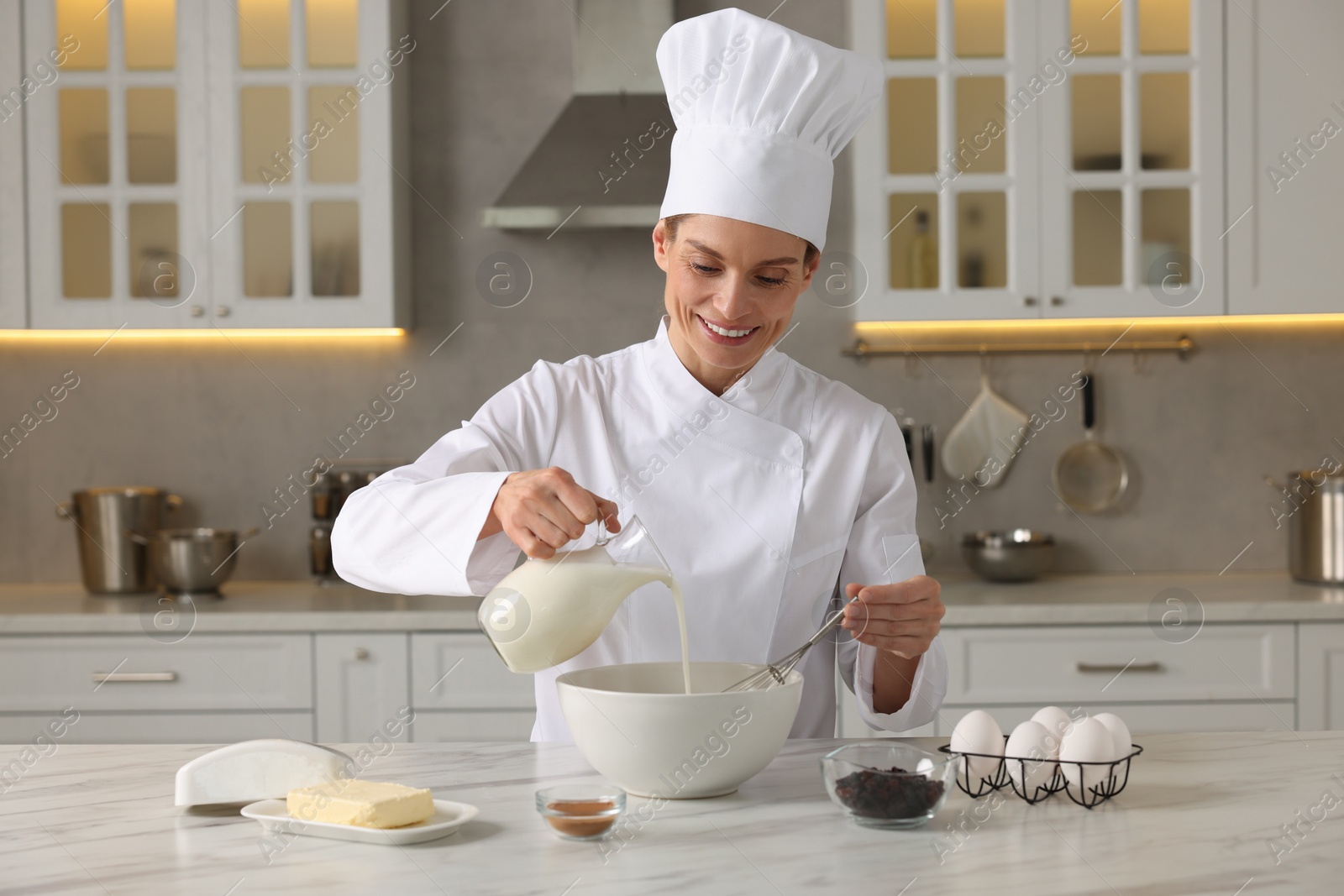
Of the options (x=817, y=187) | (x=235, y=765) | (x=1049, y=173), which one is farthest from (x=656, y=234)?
(x=1049, y=173)

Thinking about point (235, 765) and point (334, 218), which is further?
point (334, 218)

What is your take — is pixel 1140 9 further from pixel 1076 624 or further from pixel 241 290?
pixel 241 290

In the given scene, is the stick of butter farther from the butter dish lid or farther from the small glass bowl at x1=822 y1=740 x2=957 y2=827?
Result: the small glass bowl at x1=822 y1=740 x2=957 y2=827

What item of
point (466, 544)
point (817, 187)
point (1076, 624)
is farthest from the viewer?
point (1076, 624)

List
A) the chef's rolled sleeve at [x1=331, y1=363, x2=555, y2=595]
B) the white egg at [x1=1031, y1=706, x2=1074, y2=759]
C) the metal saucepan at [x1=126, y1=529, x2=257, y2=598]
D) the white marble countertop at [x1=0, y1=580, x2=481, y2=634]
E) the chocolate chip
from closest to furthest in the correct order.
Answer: the chocolate chip
the white egg at [x1=1031, y1=706, x2=1074, y2=759]
the chef's rolled sleeve at [x1=331, y1=363, x2=555, y2=595]
the white marble countertop at [x1=0, y1=580, x2=481, y2=634]
the metal saucepan at [x1=126, y1=529, x2=257, y2=598]

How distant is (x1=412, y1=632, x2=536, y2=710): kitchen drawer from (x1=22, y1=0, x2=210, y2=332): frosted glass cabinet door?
1014 mm

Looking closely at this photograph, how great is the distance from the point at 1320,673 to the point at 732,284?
1896 mm

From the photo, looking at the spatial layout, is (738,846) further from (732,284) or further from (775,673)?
(732,284)

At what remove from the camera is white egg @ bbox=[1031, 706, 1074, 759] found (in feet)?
3.60

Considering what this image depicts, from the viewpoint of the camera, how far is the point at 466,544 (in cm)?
120

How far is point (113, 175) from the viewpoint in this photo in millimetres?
2818

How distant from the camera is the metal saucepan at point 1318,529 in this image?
2.74 m

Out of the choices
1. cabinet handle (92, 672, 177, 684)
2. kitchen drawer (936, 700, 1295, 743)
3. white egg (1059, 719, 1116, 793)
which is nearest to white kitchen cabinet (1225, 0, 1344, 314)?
kitchen drawer (936, 700, 1295, 743)

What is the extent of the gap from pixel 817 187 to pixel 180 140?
1.96 m
